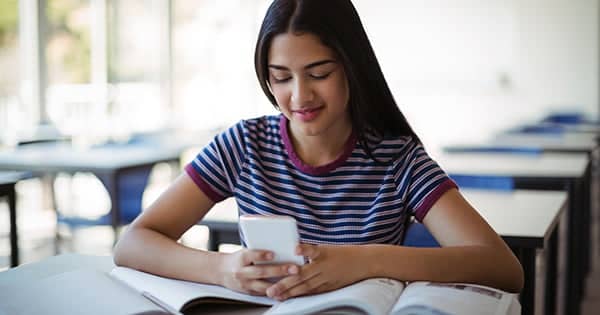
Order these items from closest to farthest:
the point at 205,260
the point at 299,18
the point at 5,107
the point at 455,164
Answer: the point at 205,260, the point at 299,18, the point at 455,164, the point at 5,107

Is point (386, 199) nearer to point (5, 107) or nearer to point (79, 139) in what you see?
point (5, 107)

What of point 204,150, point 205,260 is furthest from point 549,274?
point 205,260

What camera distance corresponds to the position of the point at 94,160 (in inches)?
152

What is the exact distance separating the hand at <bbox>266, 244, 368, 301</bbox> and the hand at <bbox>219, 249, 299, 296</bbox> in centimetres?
2

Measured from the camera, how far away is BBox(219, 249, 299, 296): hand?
3.70 feet

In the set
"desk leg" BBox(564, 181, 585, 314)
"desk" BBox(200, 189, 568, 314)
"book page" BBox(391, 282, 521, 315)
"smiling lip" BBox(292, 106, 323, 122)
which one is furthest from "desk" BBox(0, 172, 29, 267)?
"desk leg" BBox(564, 181, 585, 314)

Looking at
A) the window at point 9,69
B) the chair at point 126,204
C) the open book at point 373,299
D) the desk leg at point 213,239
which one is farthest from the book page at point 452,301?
the window at point 9,69

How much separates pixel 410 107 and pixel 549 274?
667 cm

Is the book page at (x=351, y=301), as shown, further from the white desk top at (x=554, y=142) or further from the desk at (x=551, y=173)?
the white desk top at (x=554, y=142)

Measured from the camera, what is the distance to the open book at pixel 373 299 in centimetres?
99

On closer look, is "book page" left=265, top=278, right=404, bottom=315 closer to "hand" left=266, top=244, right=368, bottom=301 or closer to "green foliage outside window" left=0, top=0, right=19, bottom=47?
"hand" left=266, top=244, right=368, bottom=301

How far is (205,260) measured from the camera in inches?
50.0

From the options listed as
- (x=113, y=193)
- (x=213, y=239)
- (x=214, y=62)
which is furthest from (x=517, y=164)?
(x=214, y=62)

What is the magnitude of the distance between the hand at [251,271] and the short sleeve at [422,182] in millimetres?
407
